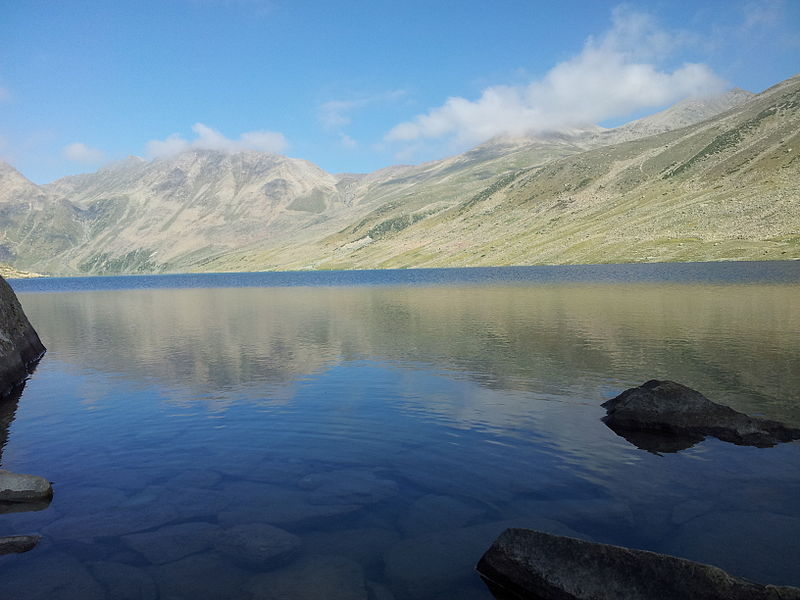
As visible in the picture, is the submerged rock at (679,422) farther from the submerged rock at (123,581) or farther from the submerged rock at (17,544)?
the submerged rock at (17,544)

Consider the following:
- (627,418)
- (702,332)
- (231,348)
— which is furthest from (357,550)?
(702,332)

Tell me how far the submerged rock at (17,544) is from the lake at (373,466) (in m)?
0.34

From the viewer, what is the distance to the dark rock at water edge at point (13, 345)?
3575cm

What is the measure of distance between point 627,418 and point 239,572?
674 inches

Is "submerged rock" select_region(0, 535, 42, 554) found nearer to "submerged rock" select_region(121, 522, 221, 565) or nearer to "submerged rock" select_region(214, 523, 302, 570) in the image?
"submerged rock" select_region(121, 522, 221, 565)

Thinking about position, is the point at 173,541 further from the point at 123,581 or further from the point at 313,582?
the point at 313,582

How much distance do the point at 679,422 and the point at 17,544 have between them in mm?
22976

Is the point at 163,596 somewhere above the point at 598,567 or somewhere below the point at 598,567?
below

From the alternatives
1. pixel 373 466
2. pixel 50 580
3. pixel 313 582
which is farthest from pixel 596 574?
pixel 50 580

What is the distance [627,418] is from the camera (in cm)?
2389

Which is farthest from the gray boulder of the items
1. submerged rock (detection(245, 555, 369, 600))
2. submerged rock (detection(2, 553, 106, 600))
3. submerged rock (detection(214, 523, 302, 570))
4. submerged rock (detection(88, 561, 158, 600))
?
submerged rock (detection(245, 555, 369, 600))

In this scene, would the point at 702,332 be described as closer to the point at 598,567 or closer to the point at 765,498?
the point at 765,498

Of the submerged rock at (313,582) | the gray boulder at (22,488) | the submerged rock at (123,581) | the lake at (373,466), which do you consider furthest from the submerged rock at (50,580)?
the gray boulder at (22,488)

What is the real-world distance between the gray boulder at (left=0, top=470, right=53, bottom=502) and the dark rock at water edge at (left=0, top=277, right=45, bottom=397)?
63.8 ft
